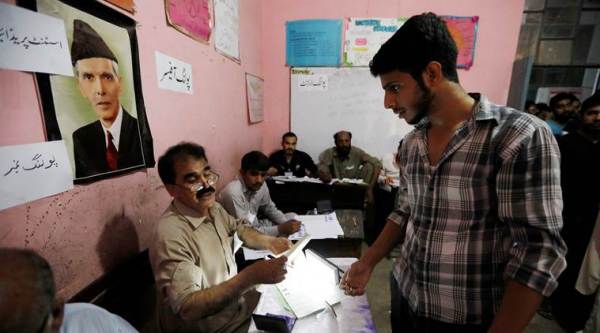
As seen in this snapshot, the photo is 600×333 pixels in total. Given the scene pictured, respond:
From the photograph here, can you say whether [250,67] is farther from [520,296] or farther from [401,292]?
[520,296]

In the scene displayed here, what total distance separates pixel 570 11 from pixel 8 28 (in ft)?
17.6

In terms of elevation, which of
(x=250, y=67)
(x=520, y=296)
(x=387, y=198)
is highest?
(x=250, y=67)

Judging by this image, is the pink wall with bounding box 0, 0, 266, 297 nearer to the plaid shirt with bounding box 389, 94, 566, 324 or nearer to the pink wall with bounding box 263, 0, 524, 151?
the plaid shirt with bounding box 389, 94, 566, 324

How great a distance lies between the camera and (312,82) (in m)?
3.16

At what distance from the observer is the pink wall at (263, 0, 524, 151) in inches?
113

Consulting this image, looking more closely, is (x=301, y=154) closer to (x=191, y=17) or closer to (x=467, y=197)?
(x=191, y=17)

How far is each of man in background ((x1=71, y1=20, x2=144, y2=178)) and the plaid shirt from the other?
104 cm

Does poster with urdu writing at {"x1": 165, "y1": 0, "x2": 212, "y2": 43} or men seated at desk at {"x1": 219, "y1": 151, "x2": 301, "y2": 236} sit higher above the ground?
poster with urdu writing at {"x1": 165, "y1": 0, "x2": 212, "y2": 43}

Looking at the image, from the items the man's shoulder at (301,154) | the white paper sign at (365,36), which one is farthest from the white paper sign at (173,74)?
A: the white paper sign at (365,36)

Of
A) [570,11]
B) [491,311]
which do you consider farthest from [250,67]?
[570,11]

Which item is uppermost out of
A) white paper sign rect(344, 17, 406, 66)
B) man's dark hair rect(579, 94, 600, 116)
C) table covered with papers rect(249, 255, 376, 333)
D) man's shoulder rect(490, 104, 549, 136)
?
white paper sign rect(344, 17, 406, 66)

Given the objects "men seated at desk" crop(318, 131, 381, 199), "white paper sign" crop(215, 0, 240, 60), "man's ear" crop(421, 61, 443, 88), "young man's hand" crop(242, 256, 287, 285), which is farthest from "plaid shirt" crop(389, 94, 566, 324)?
"men seated at desk" crop(318, 131, 381, 199)

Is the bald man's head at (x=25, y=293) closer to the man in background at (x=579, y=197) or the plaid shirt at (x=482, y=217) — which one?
the plaid shirt at (x=482, y=217)

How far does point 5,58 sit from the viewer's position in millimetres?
599
